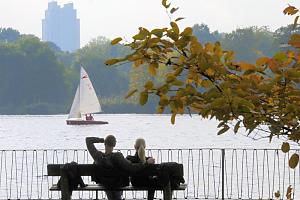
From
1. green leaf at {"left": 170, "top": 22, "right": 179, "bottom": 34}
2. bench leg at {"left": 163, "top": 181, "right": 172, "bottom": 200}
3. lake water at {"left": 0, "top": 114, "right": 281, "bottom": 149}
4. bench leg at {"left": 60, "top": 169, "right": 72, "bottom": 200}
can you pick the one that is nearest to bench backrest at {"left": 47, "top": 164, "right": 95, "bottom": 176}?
bench leg at {"left": 60, "top": 169, "right": 72, "bottom": 200}

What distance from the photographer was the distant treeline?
138 metres

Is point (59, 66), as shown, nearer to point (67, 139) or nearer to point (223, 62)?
point (67, 139)

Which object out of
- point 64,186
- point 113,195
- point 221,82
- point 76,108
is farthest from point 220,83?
point 76,108

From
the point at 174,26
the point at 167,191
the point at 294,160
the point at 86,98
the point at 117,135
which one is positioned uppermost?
the point at 86,98

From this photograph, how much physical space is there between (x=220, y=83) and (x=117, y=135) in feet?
275

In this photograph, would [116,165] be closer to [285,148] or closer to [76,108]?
[285,148]

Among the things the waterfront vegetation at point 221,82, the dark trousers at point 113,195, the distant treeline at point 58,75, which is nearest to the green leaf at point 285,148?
the waterfront vegetation at point 221,82

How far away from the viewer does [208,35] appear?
559ft

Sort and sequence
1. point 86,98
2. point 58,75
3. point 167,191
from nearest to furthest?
point 167,191, point 86,98, point 58,75

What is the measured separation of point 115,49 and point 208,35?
16.7m

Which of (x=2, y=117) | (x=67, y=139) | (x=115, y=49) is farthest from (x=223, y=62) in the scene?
(x=115, y=49)

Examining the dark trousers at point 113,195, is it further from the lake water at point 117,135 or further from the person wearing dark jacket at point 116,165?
the lake water at point 117,135

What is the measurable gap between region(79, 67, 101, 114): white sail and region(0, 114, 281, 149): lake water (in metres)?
2.42

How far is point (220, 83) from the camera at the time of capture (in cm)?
450
